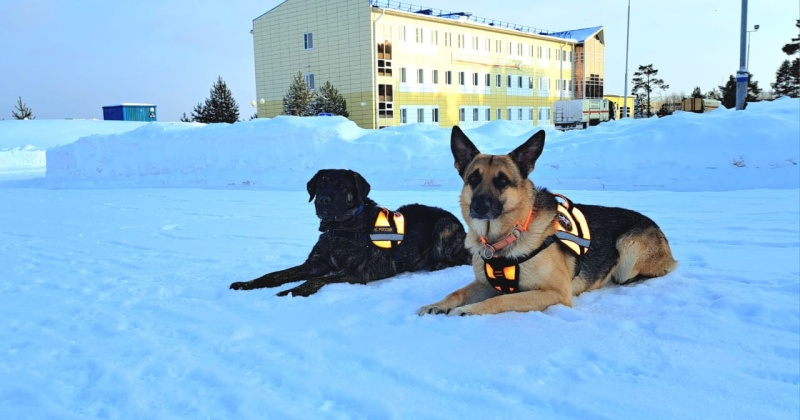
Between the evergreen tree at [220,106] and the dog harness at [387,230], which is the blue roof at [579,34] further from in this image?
the dog harness at [387,230]

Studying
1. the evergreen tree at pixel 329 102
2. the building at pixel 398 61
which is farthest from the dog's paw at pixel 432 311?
the building at pixel 398 61

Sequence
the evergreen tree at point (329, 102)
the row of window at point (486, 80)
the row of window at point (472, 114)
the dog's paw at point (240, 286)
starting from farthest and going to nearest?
the row of window at point (486, 80) < the row of window at point (472, 114) < the evergreen tree at point (329, 102) < the dog's paw at point (240, 286)

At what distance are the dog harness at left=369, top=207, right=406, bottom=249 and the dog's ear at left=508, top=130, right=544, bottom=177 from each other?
1.71 metres

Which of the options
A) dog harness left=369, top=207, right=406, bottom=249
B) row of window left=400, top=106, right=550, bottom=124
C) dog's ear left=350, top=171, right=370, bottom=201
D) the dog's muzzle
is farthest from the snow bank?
row of window left=400, top=106, right=550, bottom=124

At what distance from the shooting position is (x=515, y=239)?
430 centimetres

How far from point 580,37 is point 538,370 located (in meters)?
61.4

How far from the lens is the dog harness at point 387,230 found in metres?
5.64

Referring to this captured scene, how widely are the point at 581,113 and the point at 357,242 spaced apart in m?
42.9

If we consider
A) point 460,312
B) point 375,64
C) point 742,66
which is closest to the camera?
point 460,312

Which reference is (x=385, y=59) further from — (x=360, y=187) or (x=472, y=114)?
(x=360, y=187)

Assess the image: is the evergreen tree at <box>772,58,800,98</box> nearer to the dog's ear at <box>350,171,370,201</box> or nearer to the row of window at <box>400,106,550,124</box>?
the row of window at <box>400,106,550,124</box>

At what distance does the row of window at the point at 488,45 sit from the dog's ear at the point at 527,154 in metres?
40.1

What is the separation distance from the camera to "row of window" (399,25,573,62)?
4422 centimetres

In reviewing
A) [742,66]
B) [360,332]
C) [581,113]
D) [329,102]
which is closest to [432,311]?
[360,332]
